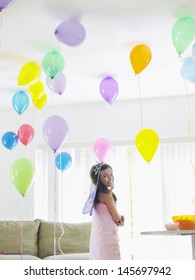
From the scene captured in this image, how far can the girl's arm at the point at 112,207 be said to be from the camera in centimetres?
269

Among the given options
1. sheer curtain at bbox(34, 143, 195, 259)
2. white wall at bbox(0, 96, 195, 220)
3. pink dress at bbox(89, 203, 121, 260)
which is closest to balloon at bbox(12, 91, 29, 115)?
white wall at bbox(0, 96, 195, 220)

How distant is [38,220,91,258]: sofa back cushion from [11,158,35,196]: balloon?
955 mm

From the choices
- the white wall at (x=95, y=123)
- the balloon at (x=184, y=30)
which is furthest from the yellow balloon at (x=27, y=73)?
the white wall at (x=95, y=123)

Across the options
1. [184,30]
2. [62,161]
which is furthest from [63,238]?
[184,30]

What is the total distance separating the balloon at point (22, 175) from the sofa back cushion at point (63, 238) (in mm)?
955

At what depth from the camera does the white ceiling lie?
9.24ft

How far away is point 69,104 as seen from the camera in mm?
4906

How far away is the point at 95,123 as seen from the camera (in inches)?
191

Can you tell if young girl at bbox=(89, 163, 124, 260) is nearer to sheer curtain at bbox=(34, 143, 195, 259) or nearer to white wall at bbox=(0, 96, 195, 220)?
sheer curtain at bbox=(34, 143, 195, 259)

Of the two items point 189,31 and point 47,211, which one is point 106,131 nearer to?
point 47,211

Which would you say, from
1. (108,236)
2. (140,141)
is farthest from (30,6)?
(108,236)

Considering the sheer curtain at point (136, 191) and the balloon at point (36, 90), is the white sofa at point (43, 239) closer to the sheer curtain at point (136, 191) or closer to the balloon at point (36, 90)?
the sheer curtain at point (136, 191)

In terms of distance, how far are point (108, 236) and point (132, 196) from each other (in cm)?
192

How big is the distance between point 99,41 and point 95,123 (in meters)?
1.64
